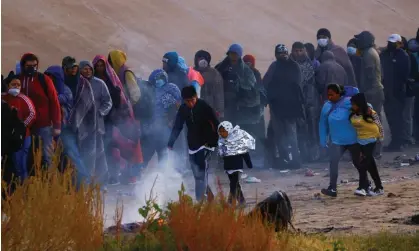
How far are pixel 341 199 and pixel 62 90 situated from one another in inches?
136

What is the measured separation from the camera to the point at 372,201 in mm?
12086

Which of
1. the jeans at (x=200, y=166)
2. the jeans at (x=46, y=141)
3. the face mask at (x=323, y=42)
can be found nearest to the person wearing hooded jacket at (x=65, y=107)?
the jeans at (x=46, y=141)

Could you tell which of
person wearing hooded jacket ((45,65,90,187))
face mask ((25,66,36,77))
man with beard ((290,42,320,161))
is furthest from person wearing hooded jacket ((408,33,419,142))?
face mask ((25,66,36,77))

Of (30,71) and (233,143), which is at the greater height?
(30,71)

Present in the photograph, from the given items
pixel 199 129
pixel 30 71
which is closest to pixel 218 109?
pixel 199 129

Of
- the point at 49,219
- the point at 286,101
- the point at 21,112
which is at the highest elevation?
the point at 286,101

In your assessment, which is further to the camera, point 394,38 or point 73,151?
point 394,38

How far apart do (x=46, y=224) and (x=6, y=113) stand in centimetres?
279

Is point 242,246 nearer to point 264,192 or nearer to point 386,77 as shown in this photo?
point 264,192

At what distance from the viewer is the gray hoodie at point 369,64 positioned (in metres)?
16.3

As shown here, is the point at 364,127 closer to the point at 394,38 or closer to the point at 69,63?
the point at 69,63

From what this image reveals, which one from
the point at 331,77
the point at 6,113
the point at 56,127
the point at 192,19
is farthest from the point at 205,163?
the point at 192,19

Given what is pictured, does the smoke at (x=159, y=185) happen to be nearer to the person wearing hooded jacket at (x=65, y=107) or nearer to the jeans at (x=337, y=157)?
the person wearing hooded jacket at (x=65, y=107)

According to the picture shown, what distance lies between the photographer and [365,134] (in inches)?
490
